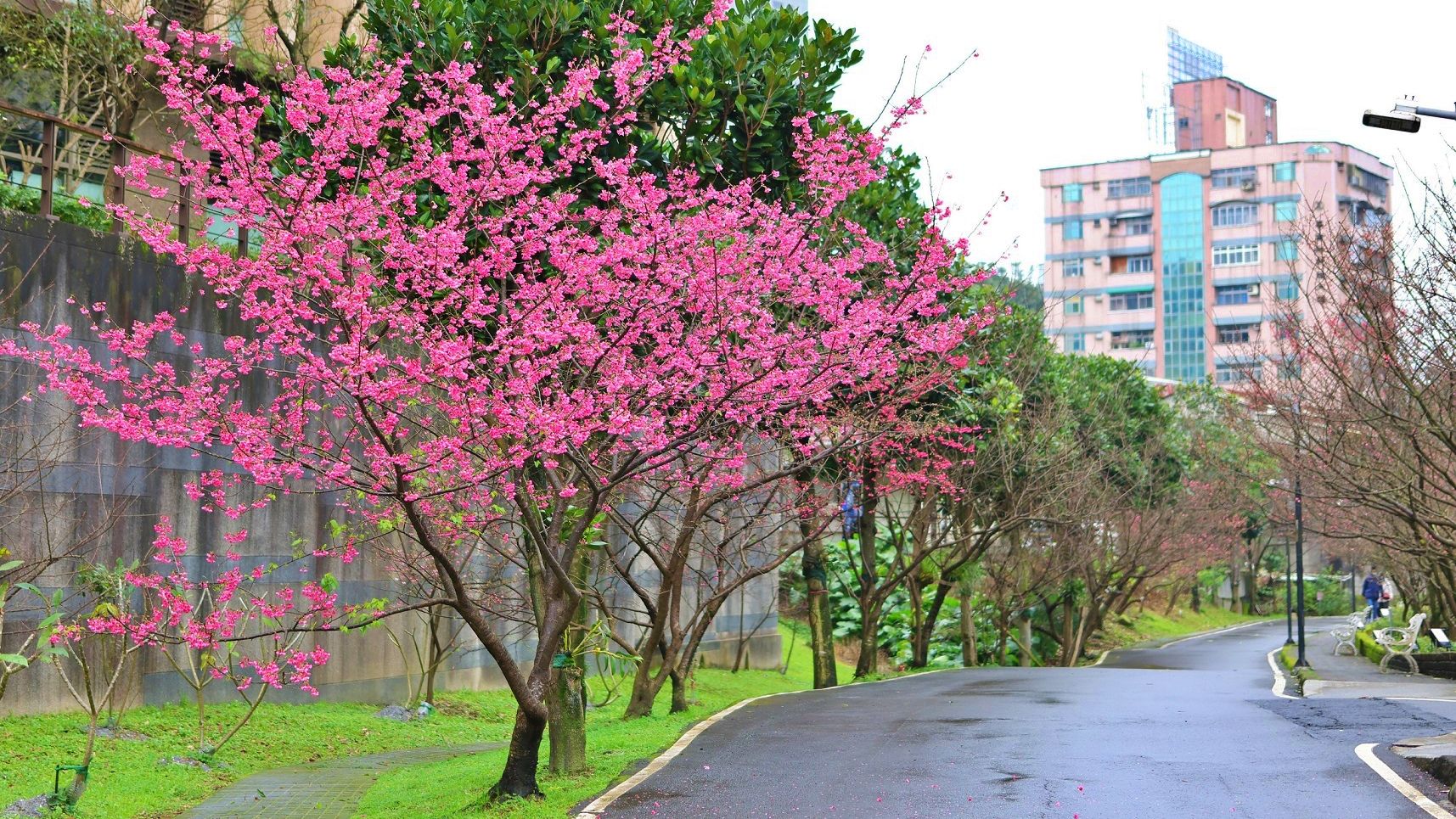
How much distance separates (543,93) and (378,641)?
9.21m

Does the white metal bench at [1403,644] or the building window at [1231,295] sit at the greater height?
the building window at [1231,295]

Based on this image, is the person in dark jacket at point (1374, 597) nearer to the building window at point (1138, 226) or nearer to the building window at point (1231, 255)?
the building window at point (1231, 255)

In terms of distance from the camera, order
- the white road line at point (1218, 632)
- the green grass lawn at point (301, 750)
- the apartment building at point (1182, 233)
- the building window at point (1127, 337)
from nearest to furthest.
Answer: the green grass lawn at point (301, 750) < the white road line at point (1218, 632) < the apartment building at point (1182, 233) < the building window at point (1127, 337)

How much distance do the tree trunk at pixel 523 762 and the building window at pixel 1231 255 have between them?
85563 millimetres

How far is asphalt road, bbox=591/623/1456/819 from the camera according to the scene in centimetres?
1097

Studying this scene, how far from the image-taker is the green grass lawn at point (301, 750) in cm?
1258

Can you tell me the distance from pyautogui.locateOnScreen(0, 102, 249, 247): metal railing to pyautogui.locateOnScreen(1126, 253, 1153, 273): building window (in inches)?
3072

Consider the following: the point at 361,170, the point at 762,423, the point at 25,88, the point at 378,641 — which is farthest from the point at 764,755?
the point at 25,88

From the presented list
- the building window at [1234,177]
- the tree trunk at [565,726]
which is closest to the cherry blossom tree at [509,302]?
the tree trunk at [565,726]

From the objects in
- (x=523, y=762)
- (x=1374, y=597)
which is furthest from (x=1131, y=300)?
(x=523, y=762)

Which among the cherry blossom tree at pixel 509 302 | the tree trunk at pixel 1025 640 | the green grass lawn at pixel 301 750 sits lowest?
the tree trunk at pixel 1025 640

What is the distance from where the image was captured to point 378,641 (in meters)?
20.1

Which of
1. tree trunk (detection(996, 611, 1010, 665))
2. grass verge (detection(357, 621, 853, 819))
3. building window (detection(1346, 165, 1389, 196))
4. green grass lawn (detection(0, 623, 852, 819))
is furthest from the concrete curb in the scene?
building window (detection(1346, 165, 1389, 196))

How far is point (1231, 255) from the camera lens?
89938mm
